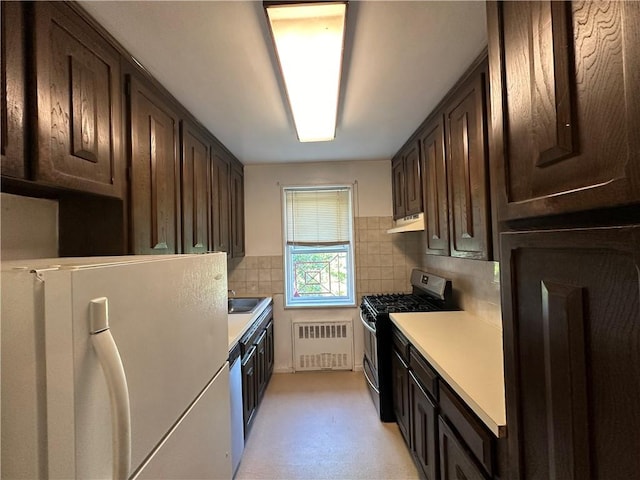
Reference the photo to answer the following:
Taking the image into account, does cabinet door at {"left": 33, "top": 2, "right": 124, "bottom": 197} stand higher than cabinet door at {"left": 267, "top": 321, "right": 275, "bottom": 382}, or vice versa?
cabinet door at {"left": 33, "top": 2, "right": 124, "bottom": 197}

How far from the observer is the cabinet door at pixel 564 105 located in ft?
1.72

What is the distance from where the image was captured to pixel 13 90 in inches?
36.2

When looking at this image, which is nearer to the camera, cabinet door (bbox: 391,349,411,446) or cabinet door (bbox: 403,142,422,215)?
cabinet door (bbox: 391,349,411,446)

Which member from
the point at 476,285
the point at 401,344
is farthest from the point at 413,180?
the point at 401,344

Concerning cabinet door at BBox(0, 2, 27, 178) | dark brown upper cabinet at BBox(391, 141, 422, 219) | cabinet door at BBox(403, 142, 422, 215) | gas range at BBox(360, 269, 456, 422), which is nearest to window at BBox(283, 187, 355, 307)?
dark brown upper cabinet at BBox(391, 141, 422, 219)

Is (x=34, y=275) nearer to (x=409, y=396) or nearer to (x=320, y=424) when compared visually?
(x=409, y=396)

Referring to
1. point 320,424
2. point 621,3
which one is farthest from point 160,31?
point 320,424

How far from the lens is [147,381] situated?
2.56 feet

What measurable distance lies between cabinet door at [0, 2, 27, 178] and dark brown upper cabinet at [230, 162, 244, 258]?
2.23 m

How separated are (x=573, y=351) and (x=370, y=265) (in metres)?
3.04

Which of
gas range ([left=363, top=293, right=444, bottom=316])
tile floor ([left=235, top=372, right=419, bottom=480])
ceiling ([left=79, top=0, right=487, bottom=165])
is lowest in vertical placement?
tile floor ([left=235, top=372, right=419, bottom=480])

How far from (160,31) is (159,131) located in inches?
22.0

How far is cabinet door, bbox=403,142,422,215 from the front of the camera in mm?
2709

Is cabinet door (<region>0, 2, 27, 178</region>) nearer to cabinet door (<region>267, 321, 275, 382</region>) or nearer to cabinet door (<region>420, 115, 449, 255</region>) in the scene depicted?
cabinet door (<region>420, 115, 449, 255</region>)
